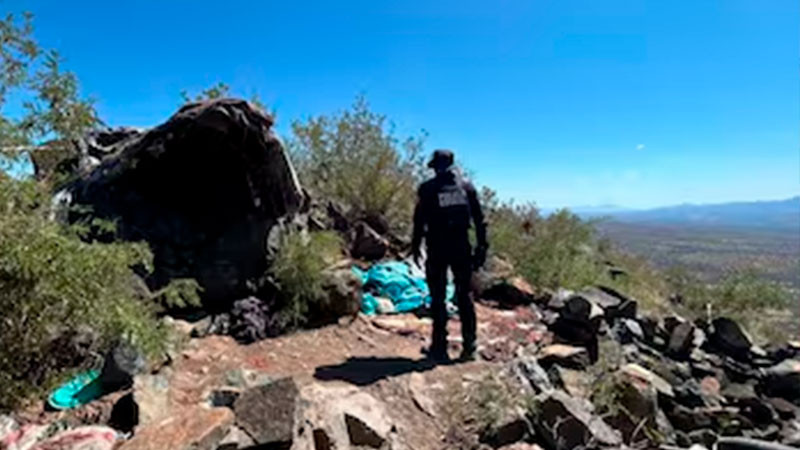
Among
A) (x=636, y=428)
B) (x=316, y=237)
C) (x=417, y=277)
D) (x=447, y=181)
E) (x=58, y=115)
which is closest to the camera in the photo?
(x=58, y=115)

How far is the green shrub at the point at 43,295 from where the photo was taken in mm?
3033

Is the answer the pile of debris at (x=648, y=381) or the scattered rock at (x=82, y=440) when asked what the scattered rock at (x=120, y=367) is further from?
the pile of debris at (x=648, y=381)

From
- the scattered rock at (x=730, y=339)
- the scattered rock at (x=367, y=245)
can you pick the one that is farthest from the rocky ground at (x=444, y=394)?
the scattered rock at (x=367, y=245)

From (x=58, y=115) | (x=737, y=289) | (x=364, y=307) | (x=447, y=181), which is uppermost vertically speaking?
(x=58, y=115)

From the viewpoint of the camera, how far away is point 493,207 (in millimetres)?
11977

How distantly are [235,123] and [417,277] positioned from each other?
3.13 metres

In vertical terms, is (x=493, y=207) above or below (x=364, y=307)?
above

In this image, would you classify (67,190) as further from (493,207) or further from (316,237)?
(493,207)

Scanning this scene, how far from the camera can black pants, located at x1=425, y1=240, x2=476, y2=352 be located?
5469mm

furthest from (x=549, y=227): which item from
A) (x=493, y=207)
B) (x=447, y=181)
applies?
(x=447, y=181)

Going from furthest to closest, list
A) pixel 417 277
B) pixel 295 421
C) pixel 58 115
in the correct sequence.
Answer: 1. pixel 417 277
2. pixel 58 115
3. pixel 295 421

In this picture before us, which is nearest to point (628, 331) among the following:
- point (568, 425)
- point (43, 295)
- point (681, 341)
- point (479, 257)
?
point (681, 341)

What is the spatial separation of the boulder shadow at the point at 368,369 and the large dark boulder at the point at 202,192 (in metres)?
1.76

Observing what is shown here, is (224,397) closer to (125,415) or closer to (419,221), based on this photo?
(125,415)
